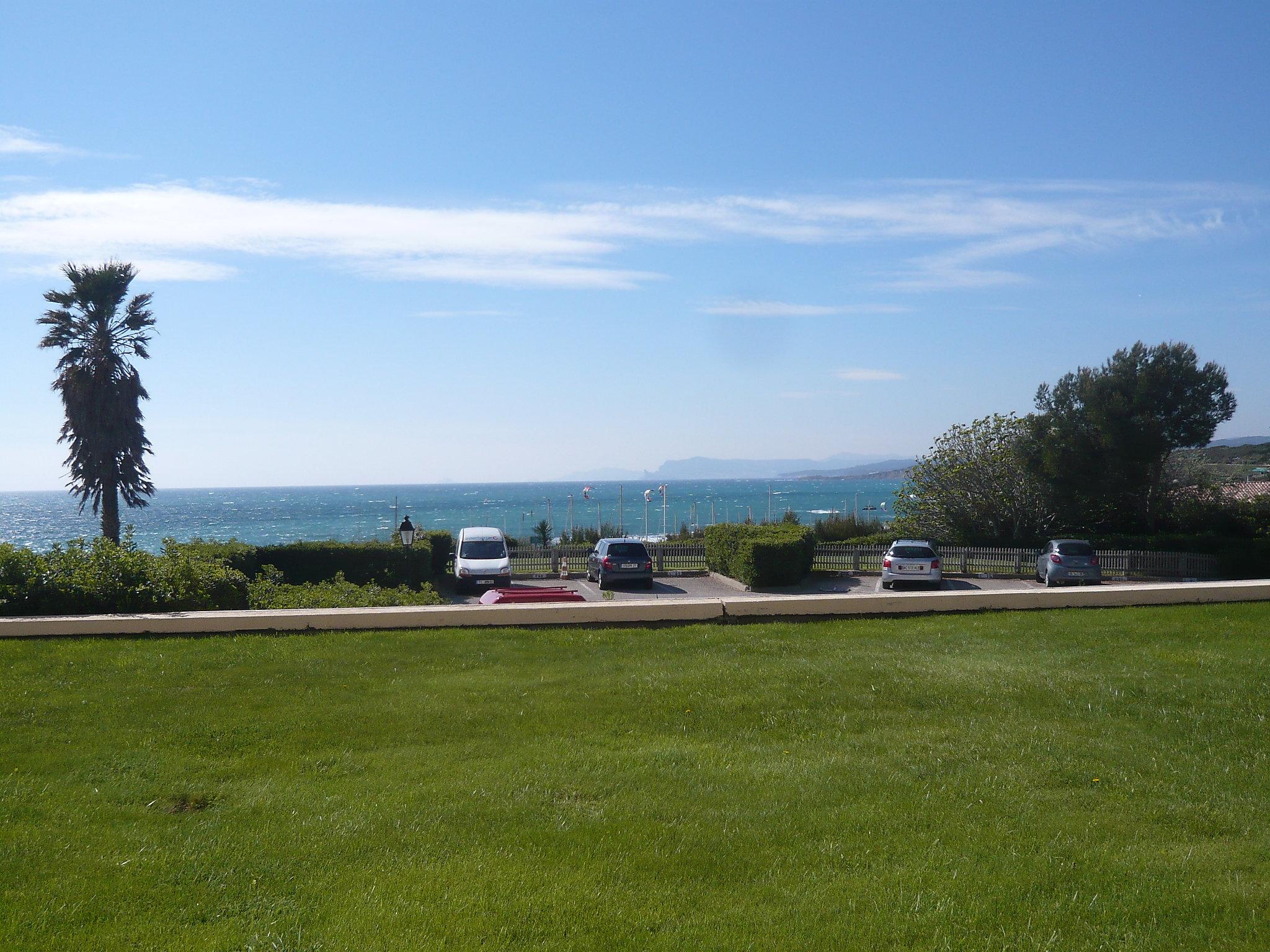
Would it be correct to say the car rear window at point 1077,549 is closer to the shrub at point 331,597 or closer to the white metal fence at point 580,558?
the white metal fence at point 580,558

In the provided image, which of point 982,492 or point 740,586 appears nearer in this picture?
point 740,586

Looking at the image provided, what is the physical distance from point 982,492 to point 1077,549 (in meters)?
11.3

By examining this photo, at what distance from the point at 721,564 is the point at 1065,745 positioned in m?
27.1

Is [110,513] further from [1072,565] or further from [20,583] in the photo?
[1072,565]

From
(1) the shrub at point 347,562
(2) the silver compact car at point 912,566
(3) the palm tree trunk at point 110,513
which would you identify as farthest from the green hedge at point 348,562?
(2) the silver compact car at point 912,566

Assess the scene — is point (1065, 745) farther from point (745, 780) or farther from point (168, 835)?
point (168, 835)

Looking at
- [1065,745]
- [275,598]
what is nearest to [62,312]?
[275,598]

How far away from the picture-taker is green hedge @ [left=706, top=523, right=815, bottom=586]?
28.6 meters

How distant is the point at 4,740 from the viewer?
610cm

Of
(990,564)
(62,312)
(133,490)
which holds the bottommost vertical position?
(990,564)

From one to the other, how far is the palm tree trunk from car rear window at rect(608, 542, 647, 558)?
15.3 meters

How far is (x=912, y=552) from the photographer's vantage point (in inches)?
1104

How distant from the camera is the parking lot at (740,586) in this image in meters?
27.9

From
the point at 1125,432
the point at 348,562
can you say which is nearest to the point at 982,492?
the point at 1125,432
